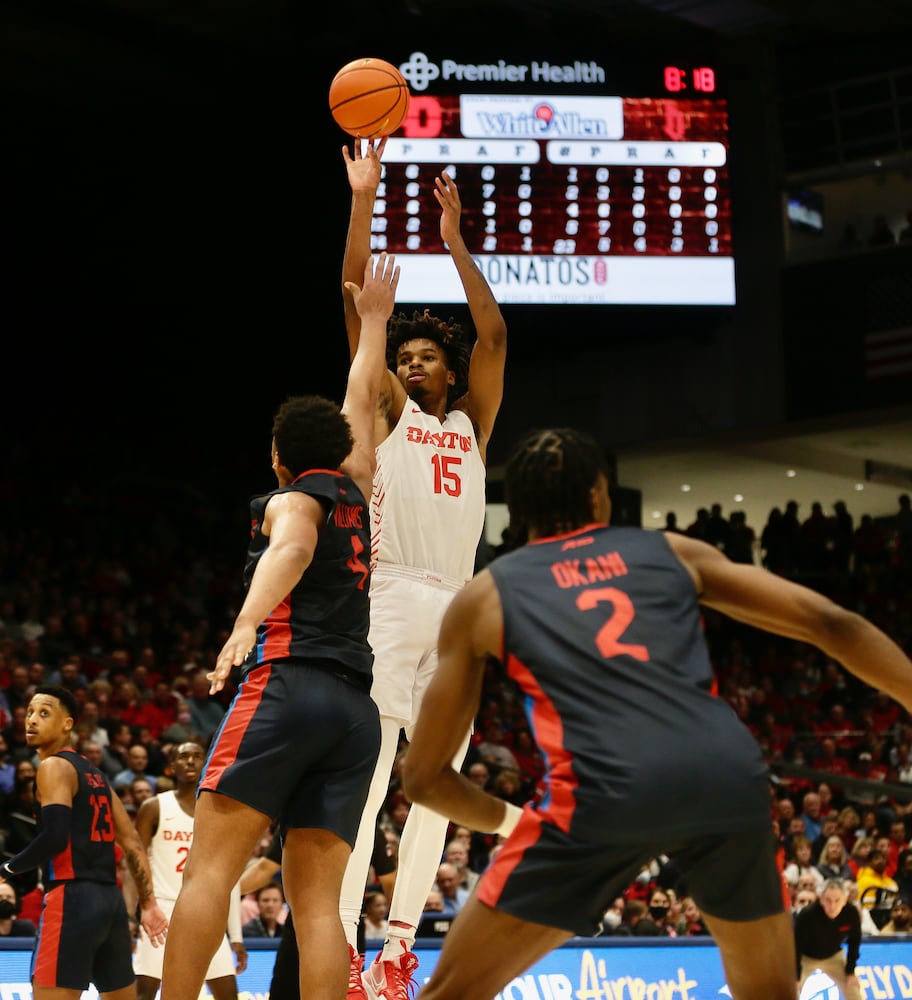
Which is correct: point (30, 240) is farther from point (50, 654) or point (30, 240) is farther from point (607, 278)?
point (607, 278)

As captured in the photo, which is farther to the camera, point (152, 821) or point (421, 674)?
point (152, 821)

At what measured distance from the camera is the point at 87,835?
20.9 feet

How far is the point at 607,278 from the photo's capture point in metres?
14.3

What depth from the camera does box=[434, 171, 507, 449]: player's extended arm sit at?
5215mm

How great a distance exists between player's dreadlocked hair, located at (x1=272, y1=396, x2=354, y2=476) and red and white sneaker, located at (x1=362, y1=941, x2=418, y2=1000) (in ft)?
5.29

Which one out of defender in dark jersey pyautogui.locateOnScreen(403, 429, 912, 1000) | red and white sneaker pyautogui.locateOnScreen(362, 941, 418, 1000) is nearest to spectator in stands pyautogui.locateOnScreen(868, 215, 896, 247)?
red and white sneaker pyautogui.locateOnScreen(362, 941, 418, 1000)

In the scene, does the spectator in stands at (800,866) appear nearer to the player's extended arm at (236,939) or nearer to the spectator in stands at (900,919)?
the spectator in stands at (900,919)

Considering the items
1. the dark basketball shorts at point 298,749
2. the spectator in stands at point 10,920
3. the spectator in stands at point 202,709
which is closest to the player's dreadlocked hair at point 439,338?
the dark basketball shorts at point 298,749

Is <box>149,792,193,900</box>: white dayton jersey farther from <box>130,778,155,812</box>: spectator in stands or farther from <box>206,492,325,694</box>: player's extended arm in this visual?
<box>206,492,325,694</box>: player's extended arm

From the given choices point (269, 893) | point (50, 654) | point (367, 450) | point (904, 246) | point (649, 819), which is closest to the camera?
point (649, 819)

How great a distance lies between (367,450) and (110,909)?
2.97m

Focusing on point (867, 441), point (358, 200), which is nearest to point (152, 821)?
point (358, 200)

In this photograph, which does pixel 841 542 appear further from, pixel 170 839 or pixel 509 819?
pixel 509 819

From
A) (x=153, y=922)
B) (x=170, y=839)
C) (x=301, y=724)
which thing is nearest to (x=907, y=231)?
(x=170, y=839)
